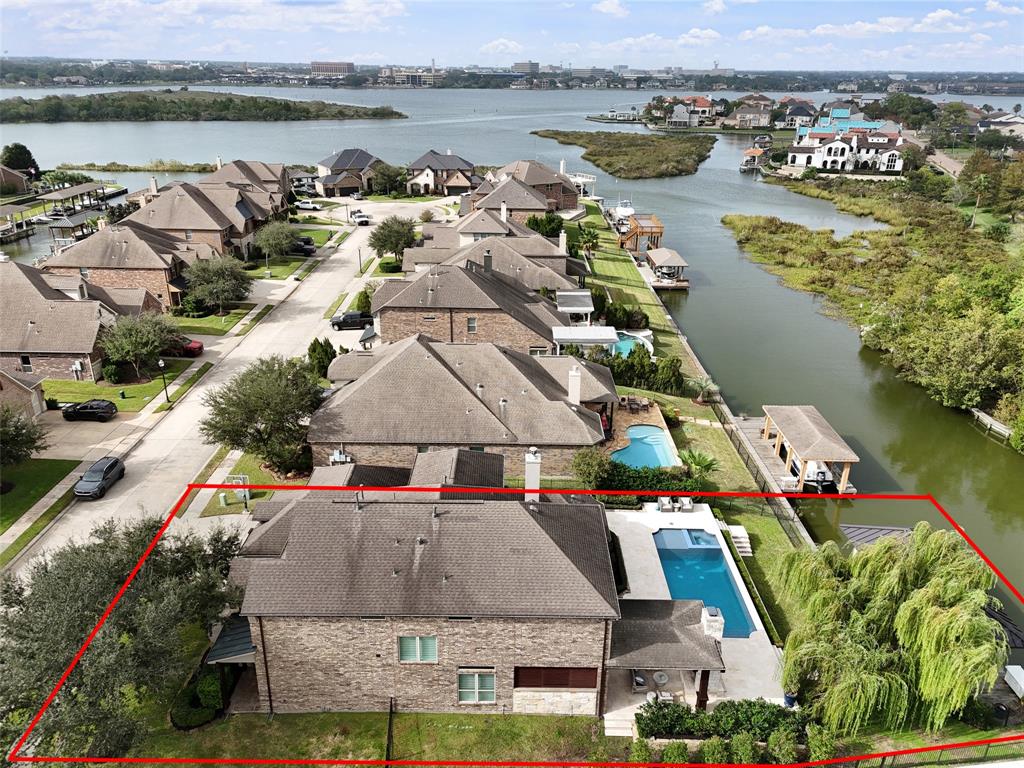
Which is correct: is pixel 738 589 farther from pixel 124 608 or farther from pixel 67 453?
pixel 67 453

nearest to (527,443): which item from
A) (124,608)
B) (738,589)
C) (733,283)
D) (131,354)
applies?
A: (738,589)

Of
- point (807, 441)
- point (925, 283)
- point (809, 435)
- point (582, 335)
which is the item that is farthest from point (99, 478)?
point (925, 283)

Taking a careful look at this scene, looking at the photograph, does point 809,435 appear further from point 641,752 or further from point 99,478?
point 99,478

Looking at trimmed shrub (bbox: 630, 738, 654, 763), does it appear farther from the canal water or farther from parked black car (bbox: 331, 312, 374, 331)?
parked black car (bbox: 331, 312, 374, 331)

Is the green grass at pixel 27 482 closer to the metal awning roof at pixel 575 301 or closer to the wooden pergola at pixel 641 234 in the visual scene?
the metal awning roof at pixel 575 301

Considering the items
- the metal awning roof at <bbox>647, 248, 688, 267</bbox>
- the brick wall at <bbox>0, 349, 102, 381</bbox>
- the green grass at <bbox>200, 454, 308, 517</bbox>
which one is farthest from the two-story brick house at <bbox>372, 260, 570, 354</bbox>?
Result: the metal awning roof at <bbox>647, 248, 688, 267</bbox>

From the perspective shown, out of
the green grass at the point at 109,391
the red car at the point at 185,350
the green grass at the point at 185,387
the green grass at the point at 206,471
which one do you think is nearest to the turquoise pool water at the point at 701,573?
the green grass at the point at 206,471
